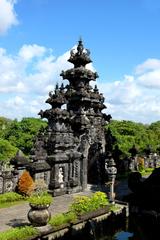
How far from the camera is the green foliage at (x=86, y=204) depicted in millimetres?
20031

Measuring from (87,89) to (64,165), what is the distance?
39.3 ft

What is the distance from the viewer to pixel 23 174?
25531 mm

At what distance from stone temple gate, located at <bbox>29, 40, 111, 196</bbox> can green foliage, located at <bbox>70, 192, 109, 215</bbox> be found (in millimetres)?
6432

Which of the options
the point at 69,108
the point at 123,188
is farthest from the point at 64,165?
the point at 69,108

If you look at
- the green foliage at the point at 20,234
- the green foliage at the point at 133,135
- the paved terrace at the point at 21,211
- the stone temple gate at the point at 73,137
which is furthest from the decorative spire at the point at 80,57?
the green foliage at the point at 133,135

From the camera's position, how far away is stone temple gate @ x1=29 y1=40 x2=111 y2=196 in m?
28.1

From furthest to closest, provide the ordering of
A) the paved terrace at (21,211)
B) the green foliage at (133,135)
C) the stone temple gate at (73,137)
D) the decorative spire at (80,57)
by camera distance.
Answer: the green foliage at (133,135) → the decorative spire at (80,57) → the stone temple gate at (73,137) → the paved terrace at (21,211)

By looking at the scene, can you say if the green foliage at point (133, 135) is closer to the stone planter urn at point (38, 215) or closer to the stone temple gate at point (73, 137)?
the stone temple gate at point (73, 137)

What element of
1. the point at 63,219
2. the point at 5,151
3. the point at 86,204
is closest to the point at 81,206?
the point at 86,204

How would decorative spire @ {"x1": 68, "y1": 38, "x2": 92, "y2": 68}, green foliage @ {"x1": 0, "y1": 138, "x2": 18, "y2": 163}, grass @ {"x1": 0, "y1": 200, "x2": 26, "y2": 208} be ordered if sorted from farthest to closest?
green foliage @ {"x1": 0, "y1": 138, "x2": 18, "y2": 163} < decorative spire @ {"x1": 68, "y1": 38, "x2": 92, "y2": 68} < grass @ {"x1": 0, "y1": 200, "x2": 26, "y2": 208}

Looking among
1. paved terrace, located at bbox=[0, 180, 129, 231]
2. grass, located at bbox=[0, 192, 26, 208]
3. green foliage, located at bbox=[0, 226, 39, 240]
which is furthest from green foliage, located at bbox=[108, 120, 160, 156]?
green foliage, located at bbox=[0, 226, 39, 240]

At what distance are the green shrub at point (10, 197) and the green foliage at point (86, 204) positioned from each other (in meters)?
5.67

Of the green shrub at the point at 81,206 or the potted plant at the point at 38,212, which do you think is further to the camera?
Result: the green shrub at the point at 81,206

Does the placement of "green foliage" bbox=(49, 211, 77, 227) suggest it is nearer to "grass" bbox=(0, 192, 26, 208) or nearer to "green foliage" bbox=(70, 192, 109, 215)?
"green foliage" bbox=(70, 192, 109, 215)
